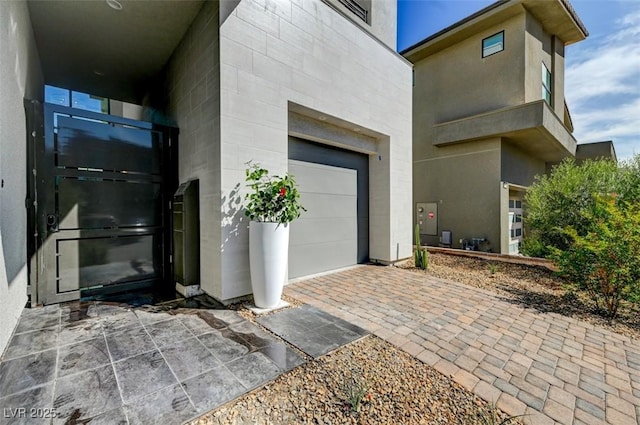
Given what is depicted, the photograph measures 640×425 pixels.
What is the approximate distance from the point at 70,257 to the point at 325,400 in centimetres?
413

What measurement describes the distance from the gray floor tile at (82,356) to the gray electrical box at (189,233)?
4.67 ft

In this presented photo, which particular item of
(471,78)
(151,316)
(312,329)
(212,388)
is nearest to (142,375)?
(212,388)

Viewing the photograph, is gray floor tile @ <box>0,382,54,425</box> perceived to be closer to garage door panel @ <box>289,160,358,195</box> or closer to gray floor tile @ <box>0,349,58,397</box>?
gray floor tile @ <box>0,349,58,397</box>

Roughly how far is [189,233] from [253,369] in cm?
246

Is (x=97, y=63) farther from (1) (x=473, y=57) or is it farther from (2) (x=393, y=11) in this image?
(1) (x=473, y=57)

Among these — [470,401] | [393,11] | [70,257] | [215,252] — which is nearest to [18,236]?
[70,257]

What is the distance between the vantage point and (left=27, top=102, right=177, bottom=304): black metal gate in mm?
3568

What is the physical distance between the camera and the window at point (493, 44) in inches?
350

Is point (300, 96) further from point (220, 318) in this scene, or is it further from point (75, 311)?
point (75, 311)

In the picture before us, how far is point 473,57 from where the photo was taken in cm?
951

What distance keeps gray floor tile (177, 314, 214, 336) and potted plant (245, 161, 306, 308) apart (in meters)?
0.70

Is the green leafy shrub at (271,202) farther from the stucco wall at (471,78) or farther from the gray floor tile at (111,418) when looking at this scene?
the stucco wall at (471,78)

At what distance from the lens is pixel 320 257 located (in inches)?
211

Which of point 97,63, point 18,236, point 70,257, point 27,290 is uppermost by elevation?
point 97,63
